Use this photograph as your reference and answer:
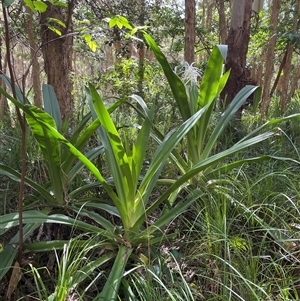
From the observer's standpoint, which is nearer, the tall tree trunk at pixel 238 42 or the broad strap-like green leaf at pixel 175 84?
the broad strap-like green leaf at pixel 175 84

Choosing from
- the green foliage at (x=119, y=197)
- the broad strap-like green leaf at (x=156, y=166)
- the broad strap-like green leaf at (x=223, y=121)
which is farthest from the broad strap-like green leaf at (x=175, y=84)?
the broad strap-like green leaf at (x=156, y=166)

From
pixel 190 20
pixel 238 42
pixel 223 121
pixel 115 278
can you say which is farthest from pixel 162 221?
pixel 190 20

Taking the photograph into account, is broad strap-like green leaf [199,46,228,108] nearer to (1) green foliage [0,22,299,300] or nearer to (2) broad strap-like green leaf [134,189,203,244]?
(1) green foliage [0,22,299,300]

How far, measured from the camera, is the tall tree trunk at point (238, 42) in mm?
3316

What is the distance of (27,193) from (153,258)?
780mm

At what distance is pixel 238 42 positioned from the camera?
10.9 feet

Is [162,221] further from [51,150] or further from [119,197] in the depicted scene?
[51,150]

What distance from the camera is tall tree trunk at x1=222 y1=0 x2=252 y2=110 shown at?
131 inches

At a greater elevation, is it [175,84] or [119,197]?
[175,84]

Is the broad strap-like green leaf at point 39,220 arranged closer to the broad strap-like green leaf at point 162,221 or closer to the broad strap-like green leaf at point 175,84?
the broad strap-like green leaf at point 162,221

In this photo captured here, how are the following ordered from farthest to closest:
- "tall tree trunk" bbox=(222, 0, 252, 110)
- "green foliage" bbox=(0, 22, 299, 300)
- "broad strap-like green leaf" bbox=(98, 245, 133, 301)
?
"tall tree trunk" bbox=(222, 0, 252, 110), "green foliage" bbox=(0, 22, 299, 300), "broad strap-like green leaf" bbox=(98, 245, 133, 301)

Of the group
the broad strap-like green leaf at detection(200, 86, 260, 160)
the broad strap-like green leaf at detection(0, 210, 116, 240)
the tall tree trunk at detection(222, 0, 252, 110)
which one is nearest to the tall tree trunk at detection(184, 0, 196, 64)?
the tall tree trunk at detection(222, 0, 252, 110)

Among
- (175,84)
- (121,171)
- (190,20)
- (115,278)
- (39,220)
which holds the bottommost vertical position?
(115,278)

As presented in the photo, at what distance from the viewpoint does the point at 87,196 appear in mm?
1644
